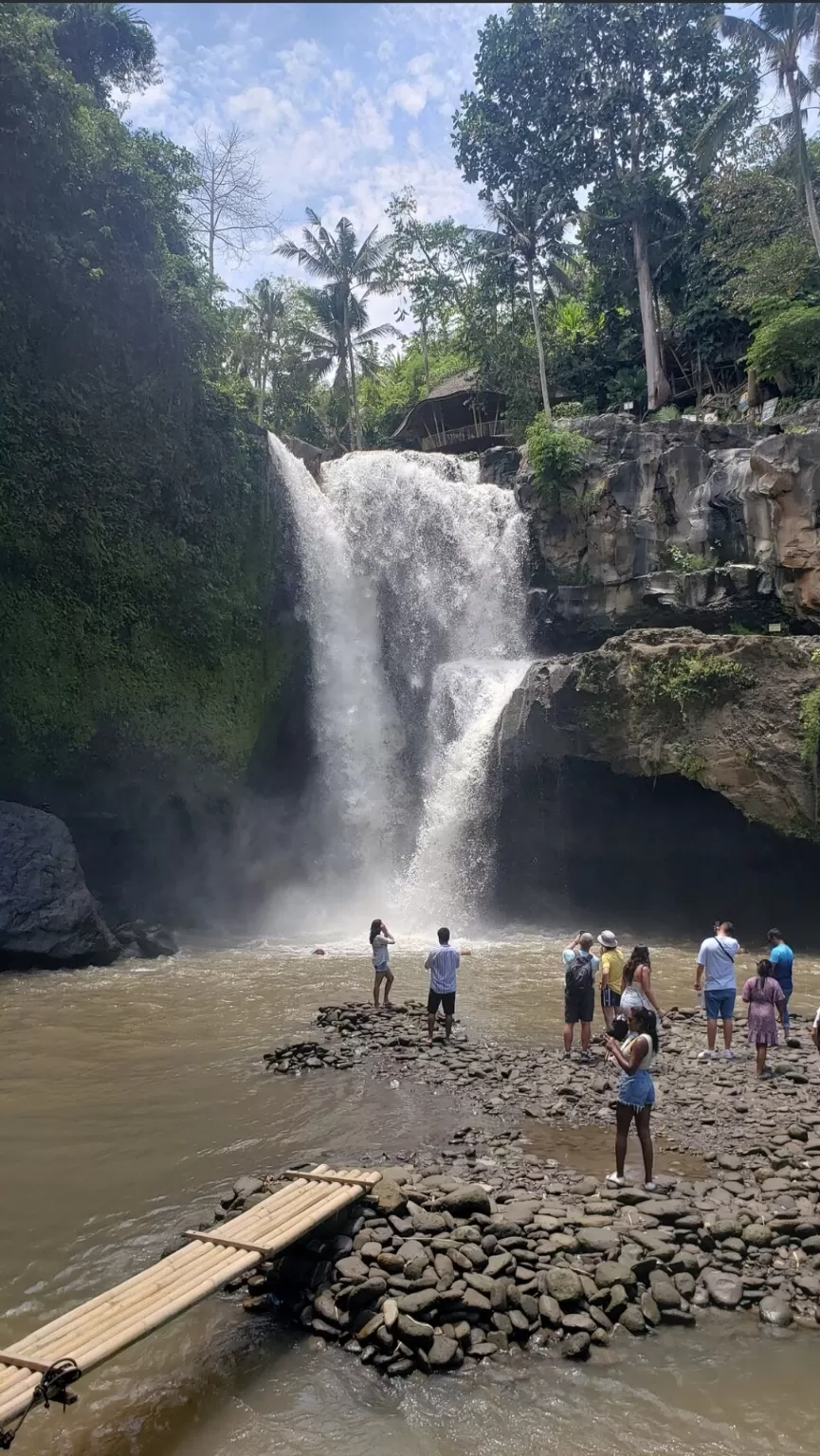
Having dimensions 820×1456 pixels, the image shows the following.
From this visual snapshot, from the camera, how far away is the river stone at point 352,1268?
554 cm

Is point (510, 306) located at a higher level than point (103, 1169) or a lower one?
higher

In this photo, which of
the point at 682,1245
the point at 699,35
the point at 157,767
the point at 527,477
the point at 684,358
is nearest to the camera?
the point at 682,1245

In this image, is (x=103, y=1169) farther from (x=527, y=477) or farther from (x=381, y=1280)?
(x=527, y=477)

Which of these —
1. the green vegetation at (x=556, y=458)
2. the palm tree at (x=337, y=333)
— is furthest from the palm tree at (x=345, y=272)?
the green vegetation at (x=556, y=458)

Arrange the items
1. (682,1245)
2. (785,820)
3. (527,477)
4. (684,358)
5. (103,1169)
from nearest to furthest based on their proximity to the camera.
A: (682,1245) → (103,1169) → (785,820) → (527,477) → (684,358)

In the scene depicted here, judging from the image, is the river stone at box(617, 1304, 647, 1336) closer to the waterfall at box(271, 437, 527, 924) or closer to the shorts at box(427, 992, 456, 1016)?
the shorts at box(427, 992, 456, 1016)

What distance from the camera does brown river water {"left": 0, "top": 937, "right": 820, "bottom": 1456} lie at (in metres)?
4.50

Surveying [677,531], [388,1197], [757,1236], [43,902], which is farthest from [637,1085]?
[677,531]

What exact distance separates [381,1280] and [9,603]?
1669 cm

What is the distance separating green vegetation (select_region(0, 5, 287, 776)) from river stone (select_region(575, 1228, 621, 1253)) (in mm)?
16159

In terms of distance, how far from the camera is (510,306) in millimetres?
38281

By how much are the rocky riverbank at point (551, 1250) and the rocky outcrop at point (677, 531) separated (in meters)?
14.8

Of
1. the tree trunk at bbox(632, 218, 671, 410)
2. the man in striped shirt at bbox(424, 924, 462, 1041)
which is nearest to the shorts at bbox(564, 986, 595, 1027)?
the man in striped shirt at bbox(424, 924, 462, 1041)

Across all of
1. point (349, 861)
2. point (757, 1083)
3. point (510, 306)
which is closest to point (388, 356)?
point (510, 306)
